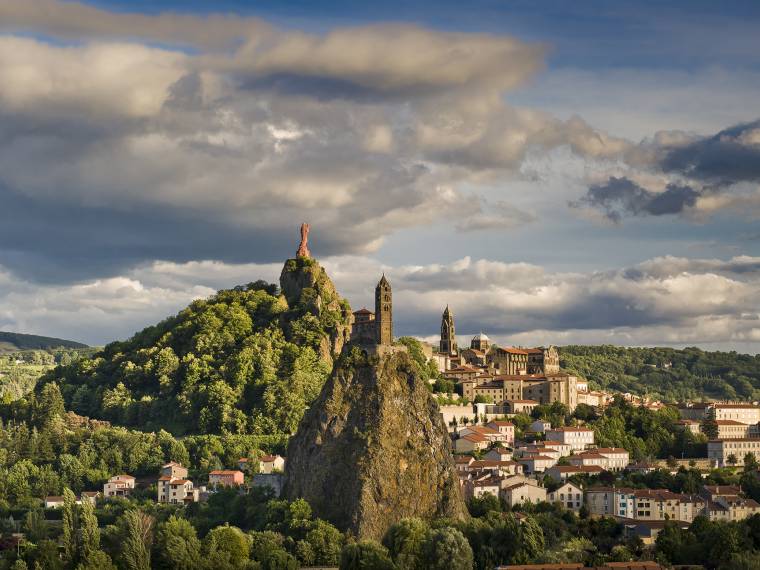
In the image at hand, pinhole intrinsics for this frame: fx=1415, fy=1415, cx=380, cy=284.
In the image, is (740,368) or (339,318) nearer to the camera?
(339,318)

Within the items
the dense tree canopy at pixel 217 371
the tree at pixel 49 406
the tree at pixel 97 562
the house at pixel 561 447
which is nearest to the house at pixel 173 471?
the dense tree canopy at pixel 217 371

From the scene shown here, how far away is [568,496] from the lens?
9644cm

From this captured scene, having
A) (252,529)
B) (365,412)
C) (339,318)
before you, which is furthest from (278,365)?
(252,529)

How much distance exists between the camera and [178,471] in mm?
106000

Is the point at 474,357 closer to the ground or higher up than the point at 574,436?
higher up

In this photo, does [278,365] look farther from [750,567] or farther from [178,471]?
[750,567]

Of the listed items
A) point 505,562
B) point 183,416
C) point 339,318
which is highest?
point 339,318

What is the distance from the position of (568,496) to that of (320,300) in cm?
4123

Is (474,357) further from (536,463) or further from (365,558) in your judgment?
(365,558)

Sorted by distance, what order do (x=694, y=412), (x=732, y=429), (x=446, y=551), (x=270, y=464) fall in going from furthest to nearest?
1. (x=694, y=412)
2. (x=732, y=429)
3. (x=270, y=464)
4. (x=446, y=551)

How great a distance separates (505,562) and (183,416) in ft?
164

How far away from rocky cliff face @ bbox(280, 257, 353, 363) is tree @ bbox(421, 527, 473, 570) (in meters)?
50.5

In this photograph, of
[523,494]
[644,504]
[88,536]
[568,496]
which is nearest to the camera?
[88,536]

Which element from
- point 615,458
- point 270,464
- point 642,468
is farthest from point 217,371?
point 642,468
